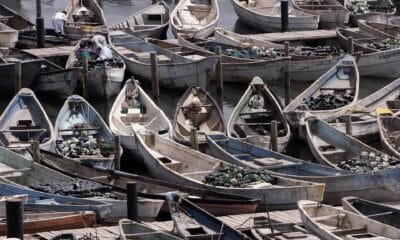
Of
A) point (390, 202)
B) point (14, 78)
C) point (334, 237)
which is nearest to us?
point (334, 237)

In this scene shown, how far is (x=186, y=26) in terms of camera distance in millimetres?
51625

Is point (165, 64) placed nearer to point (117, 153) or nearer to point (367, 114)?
point (367, 114)

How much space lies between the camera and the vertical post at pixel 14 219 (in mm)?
26688

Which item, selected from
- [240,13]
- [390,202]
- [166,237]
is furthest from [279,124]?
[240,13]

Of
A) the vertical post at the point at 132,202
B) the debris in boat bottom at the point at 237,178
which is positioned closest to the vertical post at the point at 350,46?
the debris in boat bottom at the point at 237,178

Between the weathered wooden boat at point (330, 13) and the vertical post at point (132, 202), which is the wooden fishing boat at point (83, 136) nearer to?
the vertical post at point (132, 202)

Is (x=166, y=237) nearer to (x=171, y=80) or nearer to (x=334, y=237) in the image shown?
(x=334, y=237)

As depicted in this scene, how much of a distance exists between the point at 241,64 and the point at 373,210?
16574 mm

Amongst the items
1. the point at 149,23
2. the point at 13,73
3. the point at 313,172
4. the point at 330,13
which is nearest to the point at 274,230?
the point at 313,172

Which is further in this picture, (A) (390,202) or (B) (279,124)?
(B) (279,124)

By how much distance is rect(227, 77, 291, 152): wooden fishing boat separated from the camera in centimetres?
3591

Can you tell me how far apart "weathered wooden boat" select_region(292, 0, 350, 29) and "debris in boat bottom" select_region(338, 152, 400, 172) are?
67.4ft

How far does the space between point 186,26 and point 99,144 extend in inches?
673

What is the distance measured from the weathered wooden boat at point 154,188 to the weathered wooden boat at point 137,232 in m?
2.19
